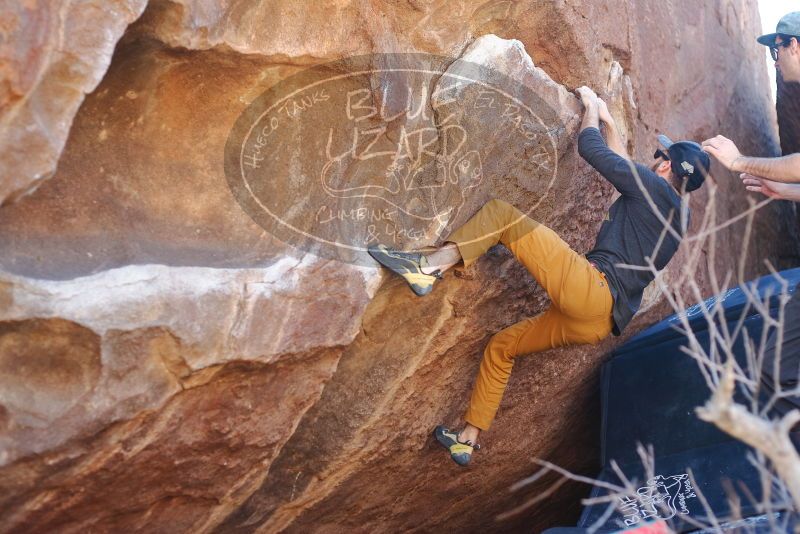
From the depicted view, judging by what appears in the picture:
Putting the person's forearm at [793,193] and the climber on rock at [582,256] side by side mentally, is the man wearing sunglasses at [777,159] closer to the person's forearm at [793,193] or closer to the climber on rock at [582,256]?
the person's forearm at [793,193]

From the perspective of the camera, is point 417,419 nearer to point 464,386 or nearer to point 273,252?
point 464,386

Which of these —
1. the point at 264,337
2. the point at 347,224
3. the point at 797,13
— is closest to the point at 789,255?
the point at 797,13

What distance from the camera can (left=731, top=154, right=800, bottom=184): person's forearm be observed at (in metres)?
3.63

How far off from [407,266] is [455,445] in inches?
36.5

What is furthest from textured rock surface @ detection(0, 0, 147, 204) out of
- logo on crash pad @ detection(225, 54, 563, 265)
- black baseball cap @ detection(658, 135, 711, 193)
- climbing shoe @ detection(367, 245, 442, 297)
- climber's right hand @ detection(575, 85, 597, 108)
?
black baseball cap @ detection(658, 135, 711, 193)

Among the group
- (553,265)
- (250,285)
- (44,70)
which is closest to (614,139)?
(553,265)

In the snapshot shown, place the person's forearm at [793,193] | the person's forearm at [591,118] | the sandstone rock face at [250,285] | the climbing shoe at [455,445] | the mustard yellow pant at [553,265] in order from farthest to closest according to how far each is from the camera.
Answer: the person's forearm at [793,193]
the climbing shoe at [455,445]
the person's forearm at [591,118]
the mustard yellow pant at [553,265]
the sandstone rock face at [250,285]

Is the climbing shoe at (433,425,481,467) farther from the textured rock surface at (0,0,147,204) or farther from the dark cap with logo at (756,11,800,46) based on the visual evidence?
the dark cap with logo at (756,11,800,46)

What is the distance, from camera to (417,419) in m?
3.61

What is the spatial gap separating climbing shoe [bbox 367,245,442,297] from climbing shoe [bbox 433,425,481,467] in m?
0.78

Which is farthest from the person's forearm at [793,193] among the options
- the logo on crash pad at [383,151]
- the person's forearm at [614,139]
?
the logo on crash pad at [383,151]

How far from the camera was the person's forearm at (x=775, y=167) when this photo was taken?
3629 millimetres

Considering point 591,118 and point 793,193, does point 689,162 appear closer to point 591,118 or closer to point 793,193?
point 591,118

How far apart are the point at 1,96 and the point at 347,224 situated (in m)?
1.27
